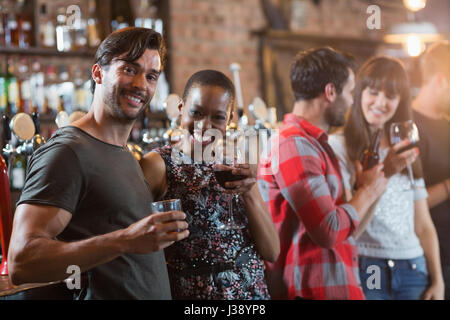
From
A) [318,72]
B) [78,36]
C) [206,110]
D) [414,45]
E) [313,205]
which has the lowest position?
[313,205]

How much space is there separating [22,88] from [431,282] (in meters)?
2.44

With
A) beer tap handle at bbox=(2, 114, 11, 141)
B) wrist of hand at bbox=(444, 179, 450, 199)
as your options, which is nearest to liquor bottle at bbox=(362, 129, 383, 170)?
wrist of hand at bbox=(444, 179, 450, 199)

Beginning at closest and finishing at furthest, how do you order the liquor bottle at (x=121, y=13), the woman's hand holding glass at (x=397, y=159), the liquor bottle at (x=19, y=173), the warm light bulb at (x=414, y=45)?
the woman's hand holding glass at (x=397, y=159), the liquor bottle at (x=19, y=173), the liquor bottle at (x=121, y=13), the warm light bulb at (x=414, y=45)

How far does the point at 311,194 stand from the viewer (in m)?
1.61

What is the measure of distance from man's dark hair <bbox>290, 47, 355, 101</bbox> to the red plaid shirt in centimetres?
17

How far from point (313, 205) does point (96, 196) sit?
0.79 metres

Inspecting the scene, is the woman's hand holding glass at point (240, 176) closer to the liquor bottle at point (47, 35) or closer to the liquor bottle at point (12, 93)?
the liquor bottle at point (12, 93)

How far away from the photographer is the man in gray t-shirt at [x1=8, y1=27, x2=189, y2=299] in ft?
3.07

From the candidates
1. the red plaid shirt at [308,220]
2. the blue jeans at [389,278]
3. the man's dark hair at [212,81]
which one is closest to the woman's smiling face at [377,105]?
the red plaid shirt at [308,220]

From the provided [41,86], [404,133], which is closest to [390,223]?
[404,133]

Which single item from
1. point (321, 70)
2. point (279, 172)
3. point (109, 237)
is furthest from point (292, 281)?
point (109, 237)

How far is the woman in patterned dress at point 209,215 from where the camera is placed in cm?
133

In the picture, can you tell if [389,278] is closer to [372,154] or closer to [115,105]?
[372,154]

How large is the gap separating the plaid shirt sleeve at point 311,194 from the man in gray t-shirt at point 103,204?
0.60 m
